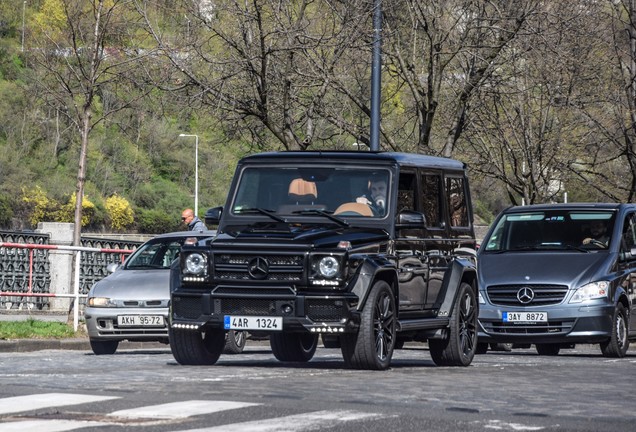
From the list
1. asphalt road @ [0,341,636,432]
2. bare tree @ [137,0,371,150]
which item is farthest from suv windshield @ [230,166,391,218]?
bare tree @ [137,0,371,150]

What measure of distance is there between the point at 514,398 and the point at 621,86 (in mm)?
23294

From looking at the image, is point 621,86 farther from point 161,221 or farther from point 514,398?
point 161,221

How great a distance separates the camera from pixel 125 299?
59.8 ft

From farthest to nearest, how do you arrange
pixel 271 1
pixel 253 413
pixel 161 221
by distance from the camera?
pixel 161 221
pixel 271 1
pixel 253 413

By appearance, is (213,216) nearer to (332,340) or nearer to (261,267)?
(261,267)

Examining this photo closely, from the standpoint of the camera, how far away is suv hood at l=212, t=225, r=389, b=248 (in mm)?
12820

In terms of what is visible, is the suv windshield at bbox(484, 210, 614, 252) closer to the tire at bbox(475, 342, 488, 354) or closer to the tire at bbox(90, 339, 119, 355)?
the tire at bbox(475, 342, 488, 354)

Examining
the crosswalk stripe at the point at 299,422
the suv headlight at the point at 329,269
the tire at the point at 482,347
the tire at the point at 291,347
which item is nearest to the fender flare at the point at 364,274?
the suv headlight at the point at 329,269

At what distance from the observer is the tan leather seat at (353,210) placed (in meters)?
13.8

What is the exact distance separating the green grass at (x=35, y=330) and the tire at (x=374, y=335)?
7.18m

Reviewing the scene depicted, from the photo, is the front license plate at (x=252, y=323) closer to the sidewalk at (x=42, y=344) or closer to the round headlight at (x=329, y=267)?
the round headlight at (x=329, y=267)

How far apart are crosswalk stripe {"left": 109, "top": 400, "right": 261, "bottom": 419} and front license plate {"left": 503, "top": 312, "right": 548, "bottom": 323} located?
30.3 ft

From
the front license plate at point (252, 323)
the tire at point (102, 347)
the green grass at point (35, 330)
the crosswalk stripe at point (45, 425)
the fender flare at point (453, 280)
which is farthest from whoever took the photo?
the green grass at point (35, 330)

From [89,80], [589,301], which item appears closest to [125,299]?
[589,301]
